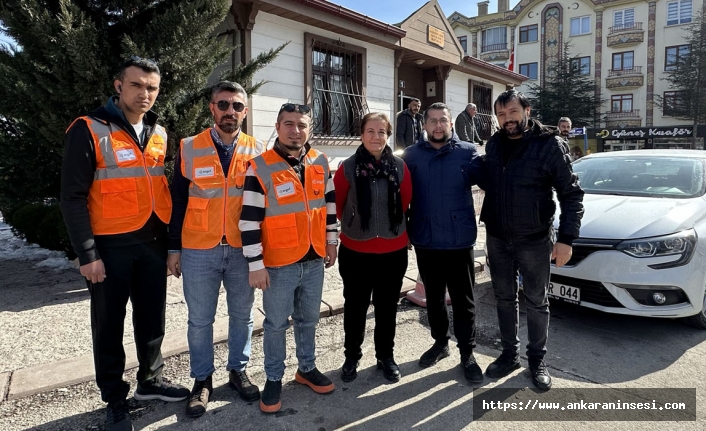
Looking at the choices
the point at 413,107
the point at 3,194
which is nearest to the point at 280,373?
the point at 3,194

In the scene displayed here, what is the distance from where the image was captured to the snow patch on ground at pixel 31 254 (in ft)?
19.3

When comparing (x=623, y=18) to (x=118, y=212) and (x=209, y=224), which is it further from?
(x=118, y=212)

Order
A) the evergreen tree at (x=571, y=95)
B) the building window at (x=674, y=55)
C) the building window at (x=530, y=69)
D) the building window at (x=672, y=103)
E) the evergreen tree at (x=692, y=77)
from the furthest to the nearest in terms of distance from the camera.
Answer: the building window at (x=530, y=69) < the evergreen tree at (x=571, y=95) < the building window at (x=674, y=55) < the building window at (x=672, y=103) < the evergreen tree at (x=692, y=77)

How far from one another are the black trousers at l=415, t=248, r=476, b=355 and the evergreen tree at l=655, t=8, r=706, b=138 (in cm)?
3888

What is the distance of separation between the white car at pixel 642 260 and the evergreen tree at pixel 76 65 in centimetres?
422

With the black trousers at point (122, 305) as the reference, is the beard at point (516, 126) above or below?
above

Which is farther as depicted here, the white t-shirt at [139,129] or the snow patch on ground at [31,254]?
the snow patch on ground at [31,254]

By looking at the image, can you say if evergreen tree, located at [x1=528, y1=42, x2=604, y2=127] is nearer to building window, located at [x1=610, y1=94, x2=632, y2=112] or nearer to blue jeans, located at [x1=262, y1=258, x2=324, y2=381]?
building window, located at [x1=610, y1=94, x2=632, y2=112]

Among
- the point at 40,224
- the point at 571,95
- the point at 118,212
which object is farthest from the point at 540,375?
the point at 571,95

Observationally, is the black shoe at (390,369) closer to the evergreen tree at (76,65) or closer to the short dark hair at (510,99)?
the short dark hair at (510,99)

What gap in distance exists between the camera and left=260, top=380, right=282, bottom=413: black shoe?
276 centimetres

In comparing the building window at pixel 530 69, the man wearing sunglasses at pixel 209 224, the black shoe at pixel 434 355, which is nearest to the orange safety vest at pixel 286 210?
the man wearing sunglasses at pixel 209 224

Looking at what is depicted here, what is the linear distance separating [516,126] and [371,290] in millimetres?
1552

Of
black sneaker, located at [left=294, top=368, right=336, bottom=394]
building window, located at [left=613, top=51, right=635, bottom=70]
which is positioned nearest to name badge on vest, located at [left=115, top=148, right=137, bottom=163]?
black sneaker, located at [left=294, top=368, right=336, bottom=394]
